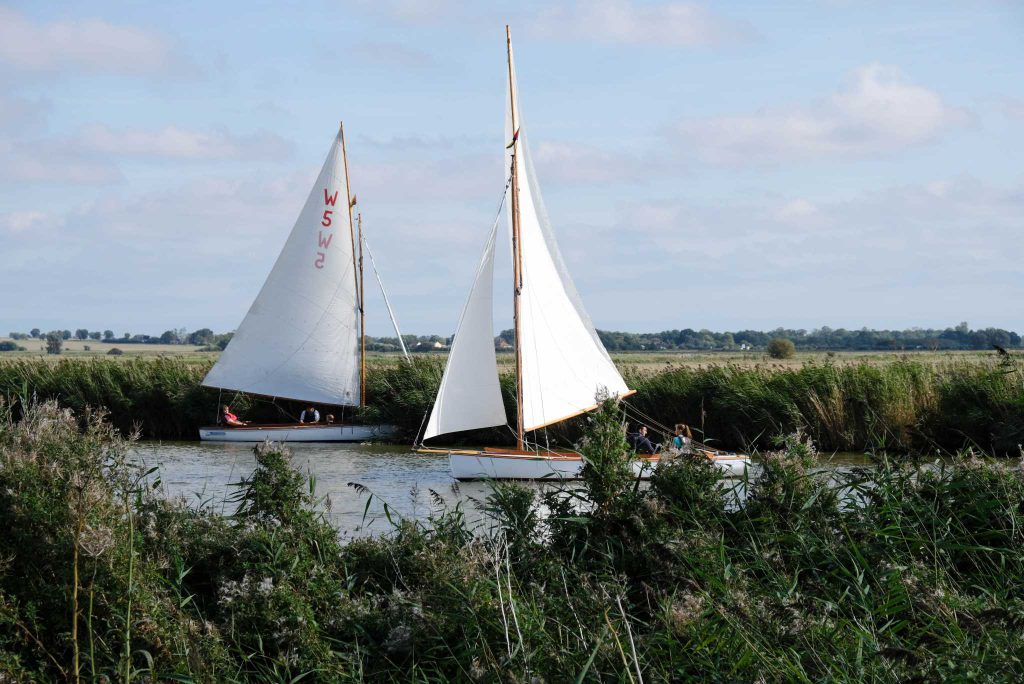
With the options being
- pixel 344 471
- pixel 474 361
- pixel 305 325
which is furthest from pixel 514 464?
pixel 305 325

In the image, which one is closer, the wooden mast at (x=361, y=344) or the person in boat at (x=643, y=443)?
the person in boat at (x=643, y=443)

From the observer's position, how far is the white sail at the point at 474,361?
1947cm

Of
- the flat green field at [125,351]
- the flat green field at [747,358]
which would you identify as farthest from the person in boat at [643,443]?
the flat green field at [125,351]

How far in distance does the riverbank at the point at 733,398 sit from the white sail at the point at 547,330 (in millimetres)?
921

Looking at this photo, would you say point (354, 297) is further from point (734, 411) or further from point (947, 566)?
point (947, 566)

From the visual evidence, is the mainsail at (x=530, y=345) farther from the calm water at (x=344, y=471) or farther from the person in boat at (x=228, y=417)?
the person in boat at (x=228, y=417)

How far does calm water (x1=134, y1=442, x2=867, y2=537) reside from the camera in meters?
14.6

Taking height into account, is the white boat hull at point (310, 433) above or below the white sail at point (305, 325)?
below

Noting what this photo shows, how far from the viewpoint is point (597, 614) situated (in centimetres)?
582

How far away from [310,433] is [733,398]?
38.4ft

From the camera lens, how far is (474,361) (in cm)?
1956

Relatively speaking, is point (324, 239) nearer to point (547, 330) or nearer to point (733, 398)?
→ point (547, 330)

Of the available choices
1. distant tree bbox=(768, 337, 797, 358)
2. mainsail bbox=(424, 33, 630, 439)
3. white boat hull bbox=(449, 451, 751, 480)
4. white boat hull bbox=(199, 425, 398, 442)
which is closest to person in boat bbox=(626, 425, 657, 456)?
white boat hull bbox=(449, 451, 751, 480)

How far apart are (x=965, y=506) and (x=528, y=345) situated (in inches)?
493
